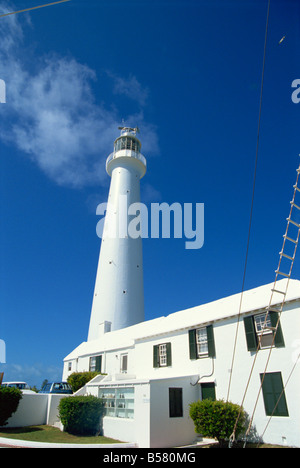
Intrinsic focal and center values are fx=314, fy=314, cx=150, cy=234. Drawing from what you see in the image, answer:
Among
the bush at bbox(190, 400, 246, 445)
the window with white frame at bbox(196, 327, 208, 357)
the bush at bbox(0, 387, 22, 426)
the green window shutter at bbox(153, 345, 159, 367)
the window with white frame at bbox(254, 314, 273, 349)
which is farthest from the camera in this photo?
the green window shutter at bbox(153, 345, 159, 367)

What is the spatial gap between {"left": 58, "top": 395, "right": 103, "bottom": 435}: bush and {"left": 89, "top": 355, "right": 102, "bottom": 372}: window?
318 inches

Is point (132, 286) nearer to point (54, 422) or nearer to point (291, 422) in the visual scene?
point (54, 422)

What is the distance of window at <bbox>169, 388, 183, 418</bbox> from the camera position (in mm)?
14621

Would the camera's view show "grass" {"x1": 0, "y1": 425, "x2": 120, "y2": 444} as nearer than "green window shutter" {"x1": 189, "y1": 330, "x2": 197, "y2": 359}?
Yes

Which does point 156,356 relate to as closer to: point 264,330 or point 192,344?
point 192,344

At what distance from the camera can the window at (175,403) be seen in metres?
14.6

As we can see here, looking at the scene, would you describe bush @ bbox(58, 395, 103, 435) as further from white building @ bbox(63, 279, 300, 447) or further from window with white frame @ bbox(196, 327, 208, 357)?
window with white frame @ bbox(196, 327, 208, 357)

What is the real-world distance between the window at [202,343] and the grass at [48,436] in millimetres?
5681

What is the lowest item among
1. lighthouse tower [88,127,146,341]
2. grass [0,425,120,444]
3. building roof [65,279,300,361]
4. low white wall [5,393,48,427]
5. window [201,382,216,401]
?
grass [0,425,120,444]

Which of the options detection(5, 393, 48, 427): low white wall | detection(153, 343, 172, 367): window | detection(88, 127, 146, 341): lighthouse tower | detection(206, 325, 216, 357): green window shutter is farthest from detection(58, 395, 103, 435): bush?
detection(88, 127, 146, 341): lighthouse tower

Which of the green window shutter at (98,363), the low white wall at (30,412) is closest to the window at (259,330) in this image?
the low white wall at (30,412)

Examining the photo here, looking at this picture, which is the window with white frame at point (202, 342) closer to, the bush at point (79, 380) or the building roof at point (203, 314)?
the building roof at point (203, 314)
